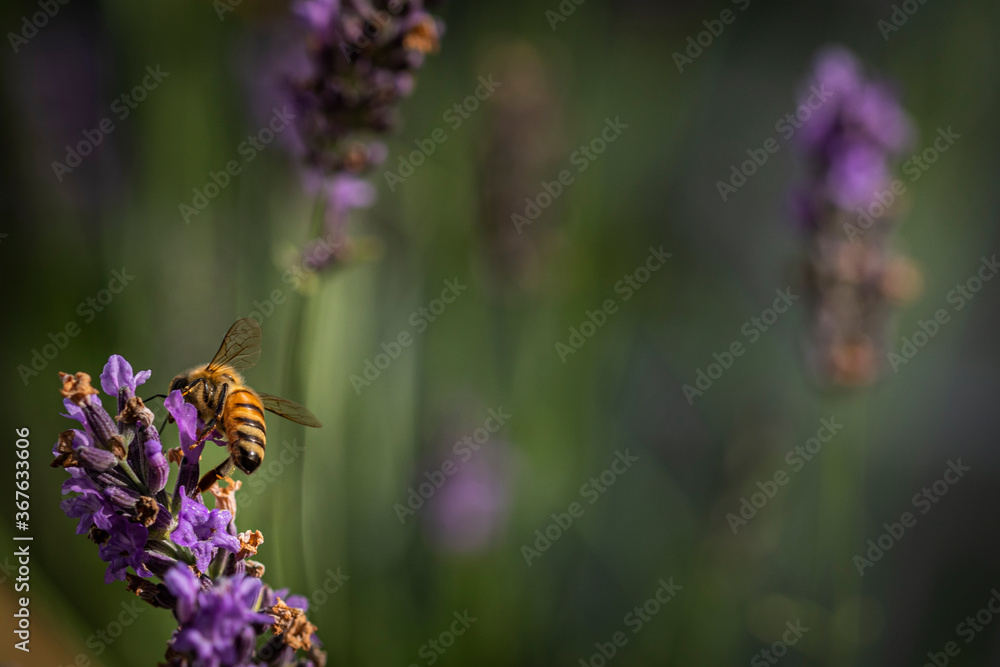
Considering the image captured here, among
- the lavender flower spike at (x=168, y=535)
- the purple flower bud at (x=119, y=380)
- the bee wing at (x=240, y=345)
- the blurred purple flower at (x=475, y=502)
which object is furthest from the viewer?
the blurred purple flower at (x=475, y=502)

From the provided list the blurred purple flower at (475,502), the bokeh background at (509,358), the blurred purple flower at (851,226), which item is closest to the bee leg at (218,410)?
the bokeh background at (509,358)

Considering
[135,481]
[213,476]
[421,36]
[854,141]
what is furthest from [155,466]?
[854,141]

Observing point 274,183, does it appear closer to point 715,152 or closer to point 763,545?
point 763,545

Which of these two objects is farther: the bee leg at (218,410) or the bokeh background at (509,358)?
the bokeh background at (509,358)

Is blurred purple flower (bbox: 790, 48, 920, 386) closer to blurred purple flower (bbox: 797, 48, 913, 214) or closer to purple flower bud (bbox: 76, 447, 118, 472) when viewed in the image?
blurred purple flower (bbox: 797, 48, 913, 214)

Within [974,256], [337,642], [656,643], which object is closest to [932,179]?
[974,256]

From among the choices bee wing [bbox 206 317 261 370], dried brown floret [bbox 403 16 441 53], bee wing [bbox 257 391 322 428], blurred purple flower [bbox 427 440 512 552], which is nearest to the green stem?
bee wing [bbox 257 391 322 428]

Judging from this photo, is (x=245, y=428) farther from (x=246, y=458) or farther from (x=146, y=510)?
(x=146, y=510)

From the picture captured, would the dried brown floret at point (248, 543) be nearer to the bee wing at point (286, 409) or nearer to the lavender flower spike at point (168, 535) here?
the lavender flower spike at point (168, 535)
